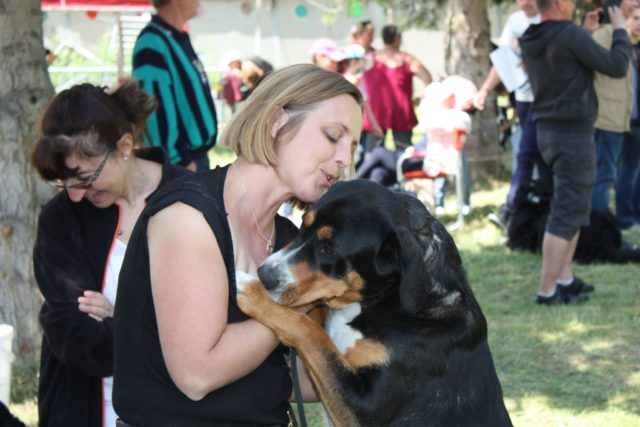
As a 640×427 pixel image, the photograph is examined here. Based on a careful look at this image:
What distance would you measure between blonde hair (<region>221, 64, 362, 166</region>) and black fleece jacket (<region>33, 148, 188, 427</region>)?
0.89m

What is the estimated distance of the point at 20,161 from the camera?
5.39 m

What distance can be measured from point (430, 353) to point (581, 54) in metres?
4.57

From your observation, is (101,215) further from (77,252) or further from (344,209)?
(344,209)

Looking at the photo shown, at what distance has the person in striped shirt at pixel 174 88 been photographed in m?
5.73

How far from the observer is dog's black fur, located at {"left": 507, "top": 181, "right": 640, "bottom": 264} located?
27.6ft

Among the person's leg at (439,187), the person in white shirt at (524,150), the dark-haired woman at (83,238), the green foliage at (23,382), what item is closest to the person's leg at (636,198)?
the person in white shirt at (524,150)

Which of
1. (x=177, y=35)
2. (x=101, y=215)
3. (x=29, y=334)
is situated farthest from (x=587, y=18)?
(x=101, y=215)

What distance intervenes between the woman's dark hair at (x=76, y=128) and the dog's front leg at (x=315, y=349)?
108 cm

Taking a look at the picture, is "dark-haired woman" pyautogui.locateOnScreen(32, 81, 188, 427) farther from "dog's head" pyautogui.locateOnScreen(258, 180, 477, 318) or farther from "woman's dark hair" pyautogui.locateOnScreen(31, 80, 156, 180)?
"dog's head" pyautogui.locateOnScreen(258, 180, 477, 318)

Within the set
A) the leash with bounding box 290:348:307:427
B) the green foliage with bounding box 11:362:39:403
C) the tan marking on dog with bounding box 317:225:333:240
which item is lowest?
the green foliage with bounding box 11:362:39:403

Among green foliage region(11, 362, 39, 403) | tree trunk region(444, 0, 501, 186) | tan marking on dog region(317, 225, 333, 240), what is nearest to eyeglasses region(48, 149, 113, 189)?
tan marking on dog region(317, 225, 333, 240)

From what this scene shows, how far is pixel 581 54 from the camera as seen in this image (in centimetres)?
662

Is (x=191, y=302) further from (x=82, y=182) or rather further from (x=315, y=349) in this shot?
(x=82, y=182)

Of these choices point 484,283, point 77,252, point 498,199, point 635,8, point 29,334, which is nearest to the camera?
point 77,252
